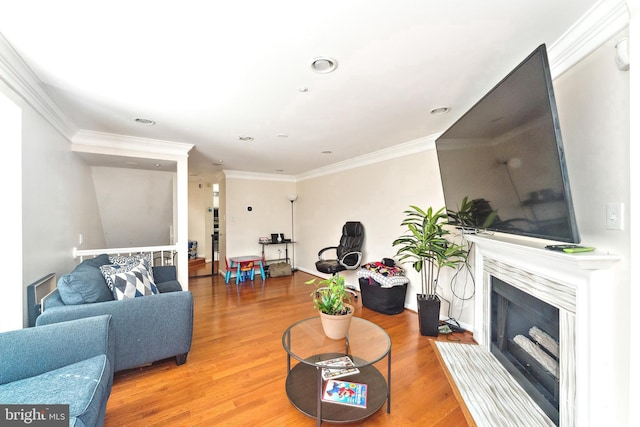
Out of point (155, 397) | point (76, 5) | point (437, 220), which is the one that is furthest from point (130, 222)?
point (437, 220)

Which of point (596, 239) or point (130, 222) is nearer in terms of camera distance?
point (596, 239)

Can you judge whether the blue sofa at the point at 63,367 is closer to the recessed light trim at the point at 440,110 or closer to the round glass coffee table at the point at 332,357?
the round glass coffee table at the point at 332,357

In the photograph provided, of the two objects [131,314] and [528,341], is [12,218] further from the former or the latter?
[528,341]

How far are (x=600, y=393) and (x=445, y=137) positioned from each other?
191 centimetres

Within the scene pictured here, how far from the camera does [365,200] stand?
170 inches

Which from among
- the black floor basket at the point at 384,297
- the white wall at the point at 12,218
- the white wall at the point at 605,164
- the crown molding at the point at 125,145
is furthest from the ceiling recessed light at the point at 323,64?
the black floor basket at the point at 384,297

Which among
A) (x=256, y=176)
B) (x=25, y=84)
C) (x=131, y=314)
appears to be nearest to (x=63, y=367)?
(x=131, y=314)

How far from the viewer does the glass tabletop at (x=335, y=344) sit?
5.71 feet

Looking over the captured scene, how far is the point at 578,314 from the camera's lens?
4.21 ft

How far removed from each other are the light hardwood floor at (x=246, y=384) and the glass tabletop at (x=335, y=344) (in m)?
0.37

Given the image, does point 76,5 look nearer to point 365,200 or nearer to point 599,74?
point 599,74

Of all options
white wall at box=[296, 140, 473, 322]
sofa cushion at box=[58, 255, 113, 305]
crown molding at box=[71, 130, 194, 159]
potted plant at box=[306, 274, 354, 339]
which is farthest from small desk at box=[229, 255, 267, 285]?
potted plant at box=[306, 274, 354, 339]

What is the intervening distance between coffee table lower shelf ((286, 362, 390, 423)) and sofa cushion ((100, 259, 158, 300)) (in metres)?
1.55

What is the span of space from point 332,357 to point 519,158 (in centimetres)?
174
